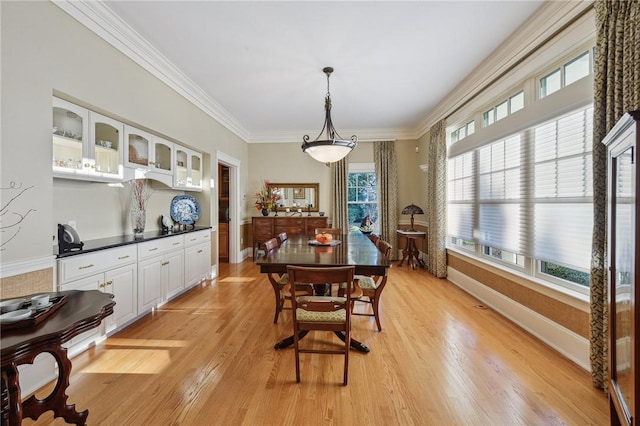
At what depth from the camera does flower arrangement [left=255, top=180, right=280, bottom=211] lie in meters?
6.52

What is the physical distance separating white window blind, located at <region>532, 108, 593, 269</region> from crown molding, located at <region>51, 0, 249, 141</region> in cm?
406

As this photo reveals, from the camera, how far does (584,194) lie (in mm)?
2277

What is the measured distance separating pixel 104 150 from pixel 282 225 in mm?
3833

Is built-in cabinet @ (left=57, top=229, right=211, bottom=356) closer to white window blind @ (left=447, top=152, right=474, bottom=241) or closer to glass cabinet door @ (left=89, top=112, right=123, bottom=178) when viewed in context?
Answer: glass cabinet door @ (left=89, top=112, right=123, bottom=178)

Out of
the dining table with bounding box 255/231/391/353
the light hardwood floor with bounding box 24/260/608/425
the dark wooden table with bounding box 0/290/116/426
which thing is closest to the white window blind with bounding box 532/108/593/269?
the light hardwood floor with bounding box 24/260/608/425

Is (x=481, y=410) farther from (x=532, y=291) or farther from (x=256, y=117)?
(x=256, y=117)

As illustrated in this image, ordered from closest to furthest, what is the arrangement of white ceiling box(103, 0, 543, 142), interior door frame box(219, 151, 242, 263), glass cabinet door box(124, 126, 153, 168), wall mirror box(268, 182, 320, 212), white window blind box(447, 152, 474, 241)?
1. white ceiling box(103, 0, 543, 142)
2. glass cabinet door box(124, 126, 153, 168)
3. white window blind box(447, 152, 474, 241)
4. interior door frame box(219, 151, 242, 263)
5. wall mirror box(268, 182, 320, 212)

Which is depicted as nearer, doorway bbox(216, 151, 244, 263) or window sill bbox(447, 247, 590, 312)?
window sill bbox(447, 247, 590, 312)

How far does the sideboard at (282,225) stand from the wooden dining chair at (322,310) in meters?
4.17

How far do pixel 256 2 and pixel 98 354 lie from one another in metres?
3.21

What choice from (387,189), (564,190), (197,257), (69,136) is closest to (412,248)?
(387,189)

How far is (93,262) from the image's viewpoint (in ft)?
7.91

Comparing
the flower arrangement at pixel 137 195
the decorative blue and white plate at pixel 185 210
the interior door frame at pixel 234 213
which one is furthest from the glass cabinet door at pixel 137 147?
the interior door frame at pixel 234 213

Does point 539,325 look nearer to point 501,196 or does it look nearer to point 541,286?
point 541,286
